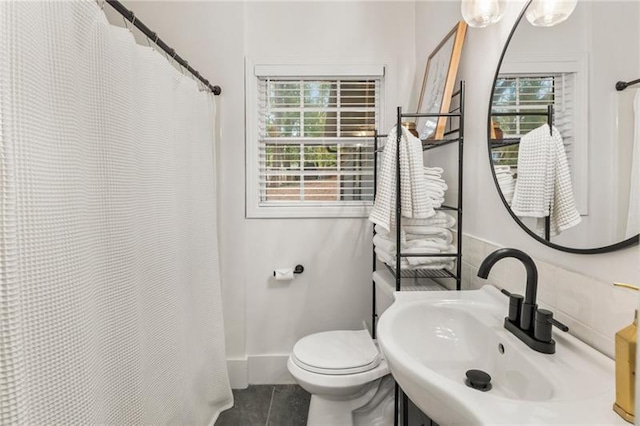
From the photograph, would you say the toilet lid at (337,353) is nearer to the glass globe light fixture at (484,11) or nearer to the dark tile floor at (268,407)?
the dark tile floor at (268,407)

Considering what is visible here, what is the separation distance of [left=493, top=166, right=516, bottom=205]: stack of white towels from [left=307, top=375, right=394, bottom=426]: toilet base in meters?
1.00

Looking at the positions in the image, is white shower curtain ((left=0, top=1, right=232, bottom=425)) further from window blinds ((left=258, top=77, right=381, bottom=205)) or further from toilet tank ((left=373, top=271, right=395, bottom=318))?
toilet tank ((left=373, top=271, right=395, bottom=318))

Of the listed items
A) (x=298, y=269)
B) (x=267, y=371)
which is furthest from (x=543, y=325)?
(x=267, y=371)

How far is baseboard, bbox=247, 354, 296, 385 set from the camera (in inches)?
81.6

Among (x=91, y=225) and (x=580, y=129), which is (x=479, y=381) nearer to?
(x=580, y=129)

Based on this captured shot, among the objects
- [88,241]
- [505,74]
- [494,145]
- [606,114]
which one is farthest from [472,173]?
[88,241]

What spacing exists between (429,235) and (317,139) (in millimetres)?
1031

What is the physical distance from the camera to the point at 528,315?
845 millimetres

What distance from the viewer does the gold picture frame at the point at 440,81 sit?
1479 millimetres

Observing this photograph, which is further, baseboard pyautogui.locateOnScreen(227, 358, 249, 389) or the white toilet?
baseboard pyautogui.locateOnScreen(227, 358, 249, 389)

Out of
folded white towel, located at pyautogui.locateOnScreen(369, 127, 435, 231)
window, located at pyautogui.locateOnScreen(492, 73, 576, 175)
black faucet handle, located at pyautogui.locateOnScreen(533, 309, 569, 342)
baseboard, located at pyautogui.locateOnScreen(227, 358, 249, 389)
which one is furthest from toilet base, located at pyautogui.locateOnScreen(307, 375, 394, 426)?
window, located at pyautogui.locateOnScreen(492, 73, 576, 175)

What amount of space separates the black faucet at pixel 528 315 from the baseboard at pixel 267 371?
1.56m

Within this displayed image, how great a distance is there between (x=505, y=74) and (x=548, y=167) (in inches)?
16.2

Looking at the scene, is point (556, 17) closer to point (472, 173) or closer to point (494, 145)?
point (494, 145)
